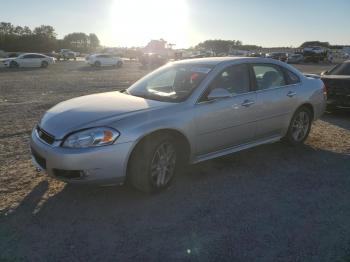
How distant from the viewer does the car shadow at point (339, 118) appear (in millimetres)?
8844

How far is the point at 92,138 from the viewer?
163 inches

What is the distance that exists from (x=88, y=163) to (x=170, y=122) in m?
1.05

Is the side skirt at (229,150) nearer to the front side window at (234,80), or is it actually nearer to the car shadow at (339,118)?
the front side window at (234,80)

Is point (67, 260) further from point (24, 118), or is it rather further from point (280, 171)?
point (24, 118)

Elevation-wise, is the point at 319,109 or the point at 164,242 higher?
the point at 319,109

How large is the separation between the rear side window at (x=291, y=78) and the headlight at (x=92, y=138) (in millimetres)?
3420

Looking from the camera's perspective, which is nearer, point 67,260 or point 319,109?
point 67,260

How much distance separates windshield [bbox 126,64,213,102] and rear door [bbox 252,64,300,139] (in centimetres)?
94

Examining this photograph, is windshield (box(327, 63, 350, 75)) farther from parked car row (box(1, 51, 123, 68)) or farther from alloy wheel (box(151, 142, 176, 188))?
parked car row (box(1, 51, 123, 68))

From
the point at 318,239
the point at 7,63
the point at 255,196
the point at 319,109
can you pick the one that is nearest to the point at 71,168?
the point at 255,196

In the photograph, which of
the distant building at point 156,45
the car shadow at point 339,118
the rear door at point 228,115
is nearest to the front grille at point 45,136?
the rear door at point 228,115

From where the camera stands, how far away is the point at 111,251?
11.2 ft

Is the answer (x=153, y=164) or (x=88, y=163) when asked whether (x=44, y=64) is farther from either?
(x=88, y=163)

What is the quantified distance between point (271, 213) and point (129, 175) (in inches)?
62.2
